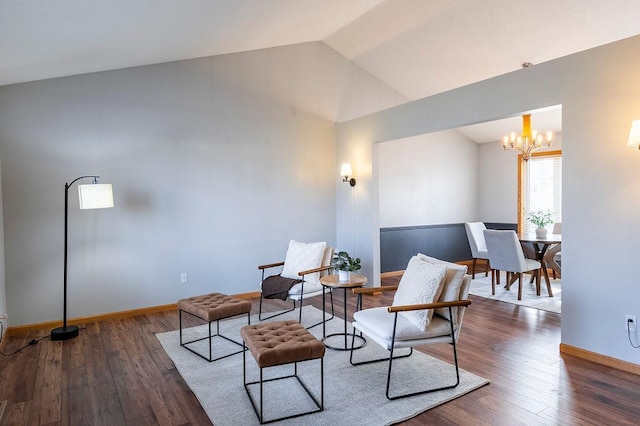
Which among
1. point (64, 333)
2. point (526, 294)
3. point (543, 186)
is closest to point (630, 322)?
point (526, 294)

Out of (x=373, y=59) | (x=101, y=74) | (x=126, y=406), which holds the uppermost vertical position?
(x=373, y=59)

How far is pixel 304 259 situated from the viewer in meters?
4.46

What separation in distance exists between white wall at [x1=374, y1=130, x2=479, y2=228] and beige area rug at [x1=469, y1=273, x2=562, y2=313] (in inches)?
62.8

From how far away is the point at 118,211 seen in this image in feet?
15.0

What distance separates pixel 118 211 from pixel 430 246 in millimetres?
5154

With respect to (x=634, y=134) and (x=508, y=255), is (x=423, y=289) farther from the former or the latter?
(x=508, y=255)

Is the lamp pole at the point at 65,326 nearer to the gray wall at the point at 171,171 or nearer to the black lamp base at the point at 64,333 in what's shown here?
the black lamp base at the point at 64,333

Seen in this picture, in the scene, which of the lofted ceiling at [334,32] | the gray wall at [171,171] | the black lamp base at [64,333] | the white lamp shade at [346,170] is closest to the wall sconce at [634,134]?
the lofted ceiling at [334,32]

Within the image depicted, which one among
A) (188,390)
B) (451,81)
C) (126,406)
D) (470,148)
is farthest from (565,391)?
(470,148)

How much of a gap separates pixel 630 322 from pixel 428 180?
15.0 feet

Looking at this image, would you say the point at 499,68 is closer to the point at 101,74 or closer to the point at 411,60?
the point at 411,60

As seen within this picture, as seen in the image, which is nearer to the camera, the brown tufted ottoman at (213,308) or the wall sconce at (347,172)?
the brown tufted ottoman at (213,308)

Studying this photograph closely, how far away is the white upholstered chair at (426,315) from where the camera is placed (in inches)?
107

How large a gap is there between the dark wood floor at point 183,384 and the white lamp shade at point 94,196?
1.31 meters
